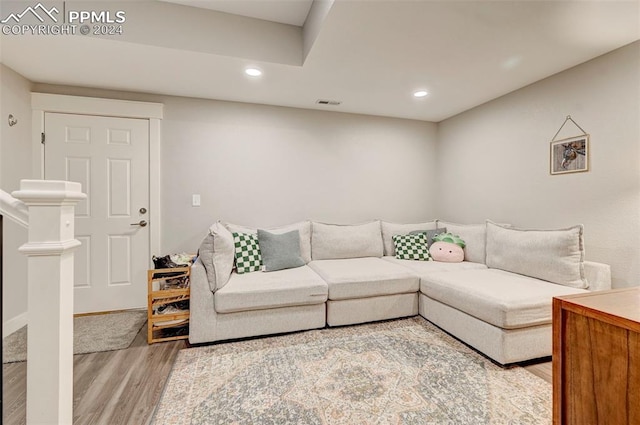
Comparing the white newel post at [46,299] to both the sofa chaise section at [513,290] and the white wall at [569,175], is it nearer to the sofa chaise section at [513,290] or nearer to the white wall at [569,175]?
the sofa chaise section at [513,290]

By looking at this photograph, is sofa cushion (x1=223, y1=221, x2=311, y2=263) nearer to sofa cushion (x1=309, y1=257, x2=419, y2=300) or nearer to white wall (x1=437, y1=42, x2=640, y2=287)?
sofa cushion (x1=309, y1=257, x2=419, y2=300)

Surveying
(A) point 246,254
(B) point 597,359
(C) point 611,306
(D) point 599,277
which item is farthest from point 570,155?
(A) point 246,254

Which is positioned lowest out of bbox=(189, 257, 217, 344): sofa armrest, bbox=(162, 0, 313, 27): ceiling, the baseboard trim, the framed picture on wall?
the baseboard trim

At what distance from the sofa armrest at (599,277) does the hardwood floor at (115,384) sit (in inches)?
28.0

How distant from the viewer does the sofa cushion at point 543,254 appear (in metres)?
2.20

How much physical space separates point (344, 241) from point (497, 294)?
1.63 m

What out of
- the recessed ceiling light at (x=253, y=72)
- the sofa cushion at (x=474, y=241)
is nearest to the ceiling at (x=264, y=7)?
the recessed ceiling light at (x=253, y=72)

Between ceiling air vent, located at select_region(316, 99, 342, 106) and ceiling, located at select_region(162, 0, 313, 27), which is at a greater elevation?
ceiling, located at select_region(162, 0, 313, 27)

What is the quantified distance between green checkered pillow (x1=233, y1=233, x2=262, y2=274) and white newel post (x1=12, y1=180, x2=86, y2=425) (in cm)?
179

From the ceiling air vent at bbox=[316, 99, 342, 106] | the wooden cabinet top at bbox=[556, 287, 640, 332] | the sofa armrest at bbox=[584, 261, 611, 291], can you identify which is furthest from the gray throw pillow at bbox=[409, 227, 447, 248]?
the wooden cabinet top at bbox=[556, 287, 640, 332]

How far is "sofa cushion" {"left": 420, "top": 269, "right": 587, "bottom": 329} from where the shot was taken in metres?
1.94

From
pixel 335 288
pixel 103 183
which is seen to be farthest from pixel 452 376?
pixel 103 183

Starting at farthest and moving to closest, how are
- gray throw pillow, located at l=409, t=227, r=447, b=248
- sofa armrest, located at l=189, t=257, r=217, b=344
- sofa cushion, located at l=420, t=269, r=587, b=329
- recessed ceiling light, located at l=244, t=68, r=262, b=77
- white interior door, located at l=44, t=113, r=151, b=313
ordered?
gray throw pillow, located at l=409, t=227, r=447, b=248, white interior door, located at l=44, t=113, r=151, b=313, recessed ceiling light, located at l=244, t=68, r=262, b=77, sofa armrest, located at l=189, t=257, r=217, b=344, sofa cushion, located at l=420, t=269, r=587, b=329

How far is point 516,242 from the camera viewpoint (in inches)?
102
